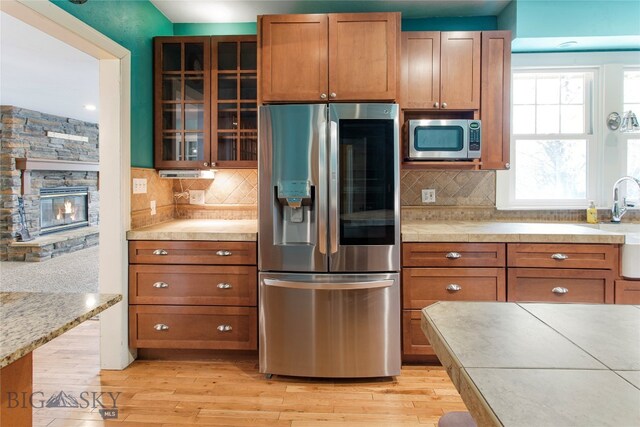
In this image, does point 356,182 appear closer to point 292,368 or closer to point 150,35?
point 292,368

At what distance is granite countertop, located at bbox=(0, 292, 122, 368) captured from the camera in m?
0.80

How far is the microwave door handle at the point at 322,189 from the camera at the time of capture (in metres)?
2.31

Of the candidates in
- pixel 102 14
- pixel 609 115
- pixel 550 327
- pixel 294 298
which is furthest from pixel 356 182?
pixel 609 115

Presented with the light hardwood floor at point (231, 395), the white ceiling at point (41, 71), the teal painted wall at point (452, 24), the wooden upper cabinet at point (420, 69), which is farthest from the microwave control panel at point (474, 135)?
the white ceiling at point (41, 71)

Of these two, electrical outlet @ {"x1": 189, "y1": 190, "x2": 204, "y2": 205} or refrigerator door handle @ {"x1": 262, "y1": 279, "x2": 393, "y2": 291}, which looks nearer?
refrigerator door handle @ {"x1": 262, "y1": 279, "x2": 393, "y2": 291}

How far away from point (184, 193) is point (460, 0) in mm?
2610

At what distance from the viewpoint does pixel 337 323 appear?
7.72 feet

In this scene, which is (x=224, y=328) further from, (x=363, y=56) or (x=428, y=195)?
(x=363, y=56)

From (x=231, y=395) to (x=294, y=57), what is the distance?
209cm

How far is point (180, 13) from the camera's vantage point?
3037 millimetres

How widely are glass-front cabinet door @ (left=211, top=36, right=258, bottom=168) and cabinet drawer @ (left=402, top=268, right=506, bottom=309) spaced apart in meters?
1.43

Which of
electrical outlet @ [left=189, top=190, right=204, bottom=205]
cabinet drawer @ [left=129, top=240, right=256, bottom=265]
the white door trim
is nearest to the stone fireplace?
electrical outlet @ [left=189, top=190, right=204, bottom=205]

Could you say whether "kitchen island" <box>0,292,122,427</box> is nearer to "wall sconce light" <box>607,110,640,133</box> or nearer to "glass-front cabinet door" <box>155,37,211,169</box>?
"glass-front cabinet door" <box>155,37,211,169</box>

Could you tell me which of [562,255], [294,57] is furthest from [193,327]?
[562,255]
